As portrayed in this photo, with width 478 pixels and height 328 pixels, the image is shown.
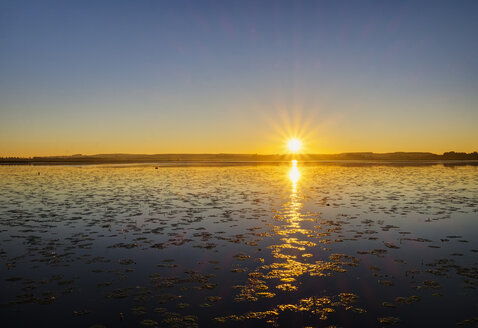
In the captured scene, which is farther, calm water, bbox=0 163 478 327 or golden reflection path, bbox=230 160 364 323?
golden reflection path, bbox=230 160 364 323

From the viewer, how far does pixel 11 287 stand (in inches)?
428

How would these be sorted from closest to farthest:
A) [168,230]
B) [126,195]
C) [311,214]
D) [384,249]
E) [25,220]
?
[384,249], [168,230], [25,220], [311,214], [126,195]

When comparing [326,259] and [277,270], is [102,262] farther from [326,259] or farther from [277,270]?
[326,259]

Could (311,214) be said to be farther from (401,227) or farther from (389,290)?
(389,290)

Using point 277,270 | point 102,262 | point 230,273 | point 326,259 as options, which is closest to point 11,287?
point 102,262

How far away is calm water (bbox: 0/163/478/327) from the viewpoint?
9031 millimetres

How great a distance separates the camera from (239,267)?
12.8 meters

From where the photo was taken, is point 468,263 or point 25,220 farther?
point 25,220

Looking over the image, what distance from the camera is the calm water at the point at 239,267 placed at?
29.6ft

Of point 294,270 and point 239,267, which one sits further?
point 239,267

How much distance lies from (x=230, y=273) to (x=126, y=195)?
2500 centimetres

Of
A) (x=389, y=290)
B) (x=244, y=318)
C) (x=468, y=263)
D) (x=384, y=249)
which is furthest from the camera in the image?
(x=384, y=249)

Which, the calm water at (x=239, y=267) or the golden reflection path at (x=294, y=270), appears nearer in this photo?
the calm water at (x=239, y=267)

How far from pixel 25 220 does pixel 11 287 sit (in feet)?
41.4
